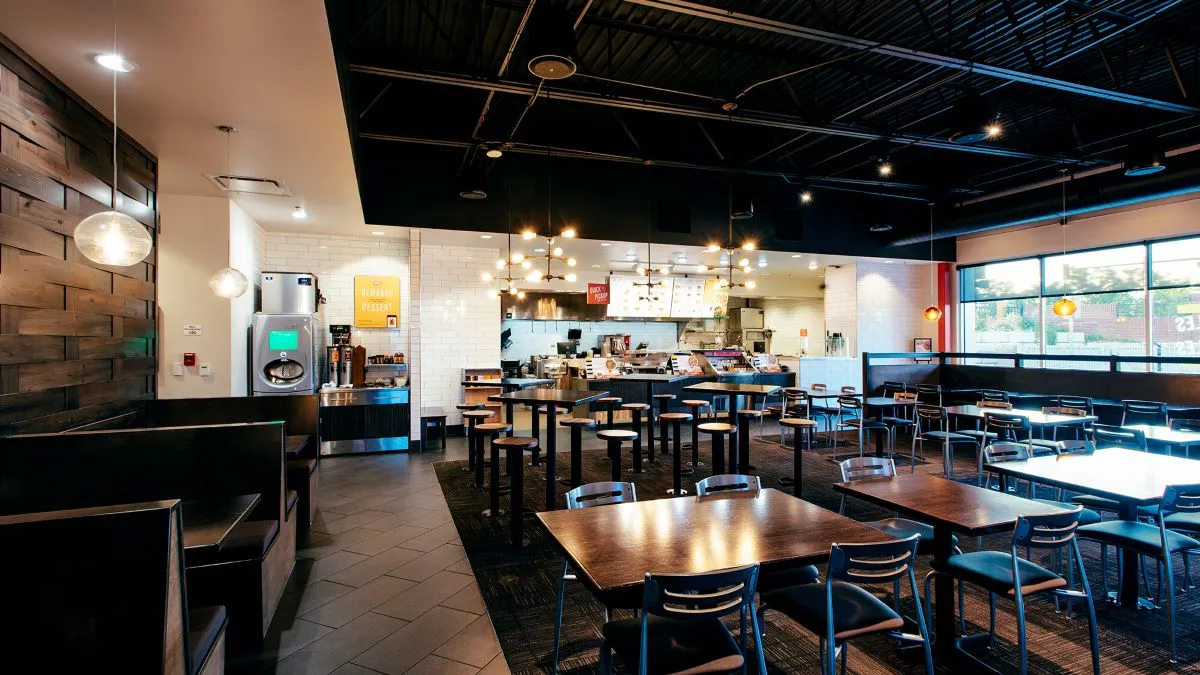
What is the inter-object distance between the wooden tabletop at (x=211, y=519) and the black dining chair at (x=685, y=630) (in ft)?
5.18

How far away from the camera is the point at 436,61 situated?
6.19 metres

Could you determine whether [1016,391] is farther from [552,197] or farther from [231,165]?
[231,165]

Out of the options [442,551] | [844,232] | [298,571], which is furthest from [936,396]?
[298,571]

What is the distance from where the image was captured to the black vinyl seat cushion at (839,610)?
7.45 feet

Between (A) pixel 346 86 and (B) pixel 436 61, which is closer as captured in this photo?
(A) pixel 346 86

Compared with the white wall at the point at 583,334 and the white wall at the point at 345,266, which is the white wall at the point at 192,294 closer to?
the white wall at the point at 345,266

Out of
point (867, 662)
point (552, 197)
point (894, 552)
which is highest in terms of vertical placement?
point (552, 197)

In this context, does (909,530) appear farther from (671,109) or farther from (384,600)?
(671,109)

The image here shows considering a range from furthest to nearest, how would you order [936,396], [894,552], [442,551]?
1. [936,396]
2. [442,551]
3. [894,552]

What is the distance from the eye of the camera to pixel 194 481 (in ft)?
10.9

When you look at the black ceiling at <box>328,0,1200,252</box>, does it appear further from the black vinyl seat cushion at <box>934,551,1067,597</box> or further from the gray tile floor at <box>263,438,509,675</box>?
the black vinyl seat cushion at <box>934,551,1067,597</box>

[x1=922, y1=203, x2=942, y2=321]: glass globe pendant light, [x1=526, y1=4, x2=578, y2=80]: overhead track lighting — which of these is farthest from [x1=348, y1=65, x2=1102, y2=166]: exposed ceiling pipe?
[x1=922, y1=203, x2=942, y2=321]: glass globe pendant light

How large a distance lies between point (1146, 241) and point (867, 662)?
9316mm

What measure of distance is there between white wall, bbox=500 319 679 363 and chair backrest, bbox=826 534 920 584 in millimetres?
12239
